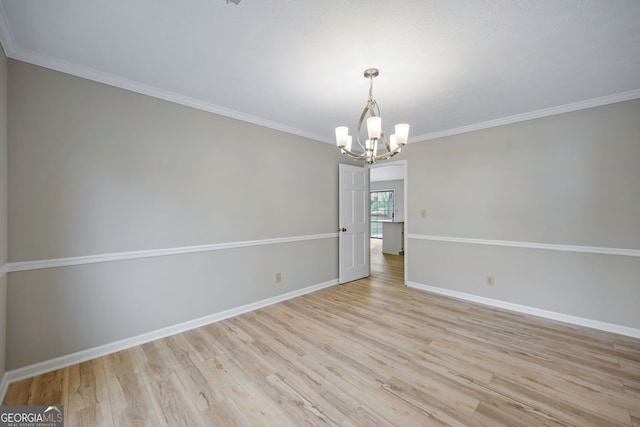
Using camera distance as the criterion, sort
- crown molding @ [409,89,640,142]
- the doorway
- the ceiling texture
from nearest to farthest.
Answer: the ceiling texture
crown molding @ [409,89,640,142]
the doorway

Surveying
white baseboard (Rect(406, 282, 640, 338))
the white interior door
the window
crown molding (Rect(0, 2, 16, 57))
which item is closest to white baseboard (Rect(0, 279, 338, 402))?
the white interior door

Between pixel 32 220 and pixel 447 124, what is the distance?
14.9ft

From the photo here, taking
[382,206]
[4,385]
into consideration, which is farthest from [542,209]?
[382,206]

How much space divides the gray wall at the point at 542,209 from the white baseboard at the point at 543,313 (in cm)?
5

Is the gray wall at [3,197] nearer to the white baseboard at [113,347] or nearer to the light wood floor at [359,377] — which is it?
the white baseboard at [113,347]

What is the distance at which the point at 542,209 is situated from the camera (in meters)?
3.03


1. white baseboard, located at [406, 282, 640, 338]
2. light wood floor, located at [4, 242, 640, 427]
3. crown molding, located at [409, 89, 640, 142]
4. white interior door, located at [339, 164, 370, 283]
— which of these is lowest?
light wood floor, located at [4, 242, 640, 427]

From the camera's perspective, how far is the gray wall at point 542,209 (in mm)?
2600

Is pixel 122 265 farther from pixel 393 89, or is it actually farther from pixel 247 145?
pixel 393 89

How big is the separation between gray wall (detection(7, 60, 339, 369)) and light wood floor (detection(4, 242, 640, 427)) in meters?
0.39

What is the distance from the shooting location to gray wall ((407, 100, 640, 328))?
8.53ft

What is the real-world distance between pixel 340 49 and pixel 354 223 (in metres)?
3.03

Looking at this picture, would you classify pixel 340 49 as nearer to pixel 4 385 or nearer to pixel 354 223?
pixel 354 223

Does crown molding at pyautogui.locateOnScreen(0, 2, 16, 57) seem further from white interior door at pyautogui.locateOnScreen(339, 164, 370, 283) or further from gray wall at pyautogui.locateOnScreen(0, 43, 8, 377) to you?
white interior door at pyautogui.locateOnScreen(339, 164, 370, 283)
